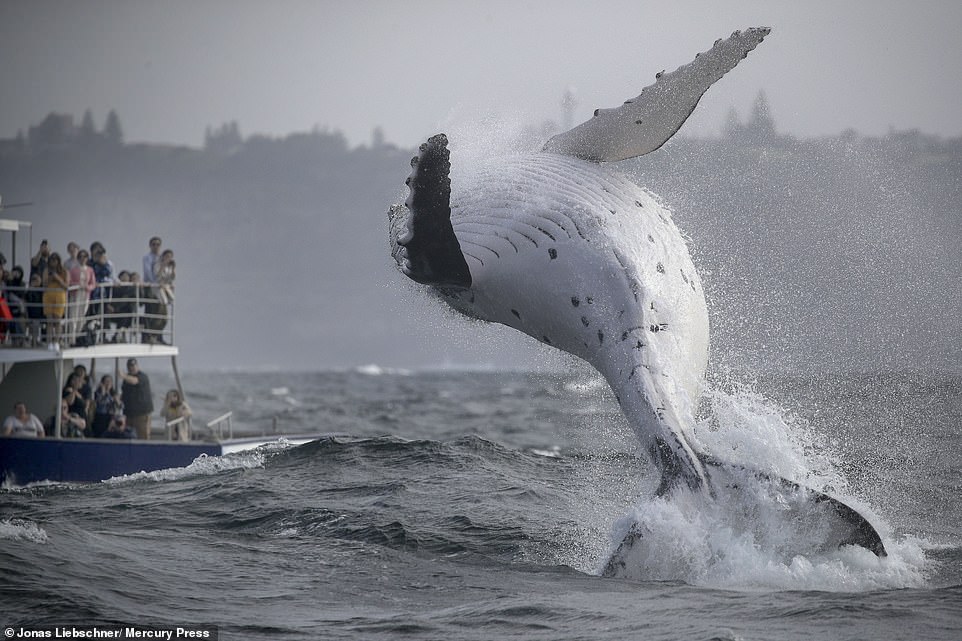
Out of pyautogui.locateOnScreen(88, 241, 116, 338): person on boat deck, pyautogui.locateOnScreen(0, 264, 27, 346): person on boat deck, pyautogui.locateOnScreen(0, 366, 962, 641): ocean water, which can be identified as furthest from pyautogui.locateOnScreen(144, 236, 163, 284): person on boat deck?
pyautogui.locateOnScreen(0, 366, 962, 641): ocean water

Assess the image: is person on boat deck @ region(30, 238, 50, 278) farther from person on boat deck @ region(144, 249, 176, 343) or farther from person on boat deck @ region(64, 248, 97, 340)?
person on boat deck @ region(144, 249, 176, 343)

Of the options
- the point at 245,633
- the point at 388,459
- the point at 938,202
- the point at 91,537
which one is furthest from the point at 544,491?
the point at 938,202

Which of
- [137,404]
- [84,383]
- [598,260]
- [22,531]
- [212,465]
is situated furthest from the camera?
[84,383]

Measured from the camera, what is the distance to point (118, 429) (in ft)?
62.8

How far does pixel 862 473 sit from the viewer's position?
16750 millimetres

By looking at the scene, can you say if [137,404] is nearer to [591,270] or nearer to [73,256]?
[73,256]

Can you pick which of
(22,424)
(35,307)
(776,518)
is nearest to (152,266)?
(35,307)

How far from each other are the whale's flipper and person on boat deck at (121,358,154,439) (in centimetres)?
1240

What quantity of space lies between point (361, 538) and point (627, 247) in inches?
148

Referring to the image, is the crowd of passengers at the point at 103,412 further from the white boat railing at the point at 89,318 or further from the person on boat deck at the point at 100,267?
the person on boat deck at the point at 100,267

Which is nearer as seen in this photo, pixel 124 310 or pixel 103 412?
pixel 103 412

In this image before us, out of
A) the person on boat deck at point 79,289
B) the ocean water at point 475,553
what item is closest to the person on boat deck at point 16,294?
the person on boat deck at point 79,289

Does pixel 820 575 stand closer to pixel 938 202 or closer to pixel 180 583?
pixel 180 583

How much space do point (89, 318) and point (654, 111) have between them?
1213 centimetres
